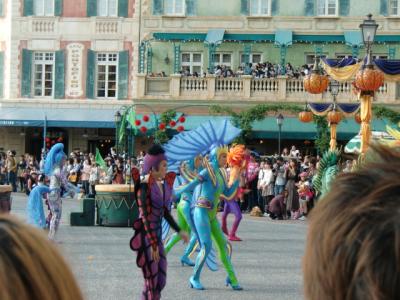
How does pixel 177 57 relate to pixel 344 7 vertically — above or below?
below

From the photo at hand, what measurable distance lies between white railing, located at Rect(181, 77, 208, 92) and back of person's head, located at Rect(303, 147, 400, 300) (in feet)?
116

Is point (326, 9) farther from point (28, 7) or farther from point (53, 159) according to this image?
point (53, 159)

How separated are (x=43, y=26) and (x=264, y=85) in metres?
10.1

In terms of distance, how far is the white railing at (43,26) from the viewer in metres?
40.0

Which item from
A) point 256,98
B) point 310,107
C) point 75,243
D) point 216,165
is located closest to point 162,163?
point 216,165

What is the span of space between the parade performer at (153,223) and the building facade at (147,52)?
27232mm

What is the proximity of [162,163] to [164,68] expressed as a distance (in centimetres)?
3035

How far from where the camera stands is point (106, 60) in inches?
1572

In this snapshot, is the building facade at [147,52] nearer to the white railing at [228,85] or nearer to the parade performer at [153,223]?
the white railing at [228,85]

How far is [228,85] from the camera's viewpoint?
37.0 m

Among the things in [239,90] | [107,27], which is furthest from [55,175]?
[107,27]

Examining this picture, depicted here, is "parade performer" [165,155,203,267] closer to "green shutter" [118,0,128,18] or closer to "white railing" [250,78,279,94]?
"white railing" [250,78,279,94]

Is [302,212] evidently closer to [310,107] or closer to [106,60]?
[310,107]

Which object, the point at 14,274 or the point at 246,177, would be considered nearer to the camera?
the point at 14,274
